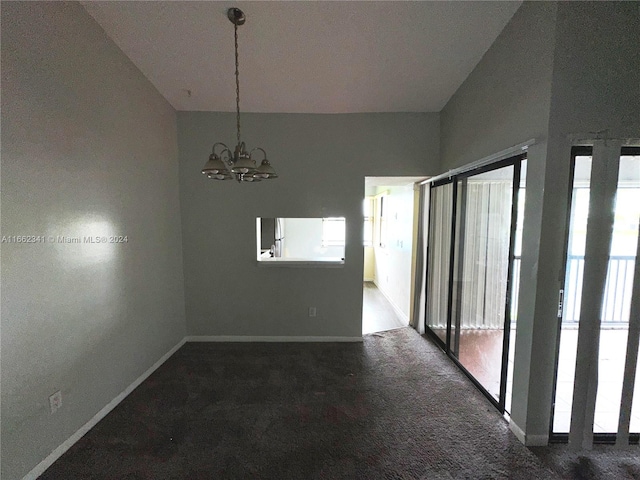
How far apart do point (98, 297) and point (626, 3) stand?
4.06 metres

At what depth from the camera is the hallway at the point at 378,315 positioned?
392 centimetres

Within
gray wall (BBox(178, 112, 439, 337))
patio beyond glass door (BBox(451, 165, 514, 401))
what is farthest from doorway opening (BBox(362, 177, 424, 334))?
patio beyond glass door (BBox(451, 165, 514, 401))

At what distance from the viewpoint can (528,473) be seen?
1.63 meters

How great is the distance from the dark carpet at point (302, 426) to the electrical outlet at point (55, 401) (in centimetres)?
33

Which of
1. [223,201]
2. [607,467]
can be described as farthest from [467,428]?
[223,201]

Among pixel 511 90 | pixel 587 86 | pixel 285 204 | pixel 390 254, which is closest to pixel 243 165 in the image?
pixel 285 204

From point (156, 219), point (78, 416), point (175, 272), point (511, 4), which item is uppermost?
point (511, 4)

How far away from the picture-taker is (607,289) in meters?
1.75

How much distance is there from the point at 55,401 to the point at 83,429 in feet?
1.22

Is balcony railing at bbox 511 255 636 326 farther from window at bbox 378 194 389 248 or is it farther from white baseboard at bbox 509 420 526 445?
window at bbox 378 194 389 248

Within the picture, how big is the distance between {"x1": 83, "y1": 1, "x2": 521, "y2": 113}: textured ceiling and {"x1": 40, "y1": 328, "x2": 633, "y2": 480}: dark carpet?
2.92m

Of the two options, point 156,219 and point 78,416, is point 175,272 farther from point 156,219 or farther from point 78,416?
point 78,416

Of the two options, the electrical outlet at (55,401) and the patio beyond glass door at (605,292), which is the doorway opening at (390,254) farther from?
the electrical outlet at (55,401)

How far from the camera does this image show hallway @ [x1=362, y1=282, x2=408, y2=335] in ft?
12.9
